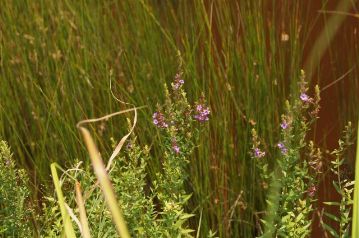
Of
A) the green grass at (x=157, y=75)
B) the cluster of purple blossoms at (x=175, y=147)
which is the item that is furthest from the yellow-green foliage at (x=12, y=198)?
the cluster of purple blossoms at (x=175, y=147)

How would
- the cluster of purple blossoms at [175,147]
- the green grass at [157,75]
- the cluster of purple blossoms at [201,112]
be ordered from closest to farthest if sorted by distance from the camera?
the cluster of purple blossoms at [175,147] < the cluster of purple blossoms at [201,112] < the green grass at [157,75]

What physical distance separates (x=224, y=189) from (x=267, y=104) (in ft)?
0.94

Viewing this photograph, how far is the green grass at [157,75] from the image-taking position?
2.35m

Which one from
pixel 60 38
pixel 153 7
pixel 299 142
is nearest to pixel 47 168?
pixel 60 38

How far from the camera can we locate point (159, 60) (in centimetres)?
253

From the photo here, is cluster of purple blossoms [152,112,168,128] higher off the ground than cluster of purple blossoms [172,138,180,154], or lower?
higher

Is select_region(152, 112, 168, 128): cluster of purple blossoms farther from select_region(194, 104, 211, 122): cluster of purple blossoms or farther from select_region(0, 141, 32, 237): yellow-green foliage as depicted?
select_region(0, 141, 32, 237): yellow-green foliage

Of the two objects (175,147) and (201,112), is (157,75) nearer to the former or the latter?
(201,112)

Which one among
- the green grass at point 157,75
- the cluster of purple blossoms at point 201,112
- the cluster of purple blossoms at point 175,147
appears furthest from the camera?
the green grass at point 157,75

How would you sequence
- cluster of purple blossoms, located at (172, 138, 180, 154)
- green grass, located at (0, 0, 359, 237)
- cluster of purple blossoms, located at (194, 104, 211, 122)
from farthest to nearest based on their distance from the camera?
green grass, located at (0, 0, 359, 237), cluster of purple blossoms, located at (194, 104, 211, 122), cluster of purple blossoms, located at (172, 138, 180, 154)

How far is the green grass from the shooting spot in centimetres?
235

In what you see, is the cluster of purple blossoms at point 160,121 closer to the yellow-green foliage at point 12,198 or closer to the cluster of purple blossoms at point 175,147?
the cluster of purple blossoms at point 175,147

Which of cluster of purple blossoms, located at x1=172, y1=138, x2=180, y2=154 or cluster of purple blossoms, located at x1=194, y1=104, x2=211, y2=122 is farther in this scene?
cluster of purple blossoms, located at x1=194, y1=104, x2=211, y2=122

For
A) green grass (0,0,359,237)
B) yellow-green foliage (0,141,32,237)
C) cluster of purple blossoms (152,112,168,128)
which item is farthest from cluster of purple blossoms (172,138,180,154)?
yellow-green foliage (0,141,32,237)
